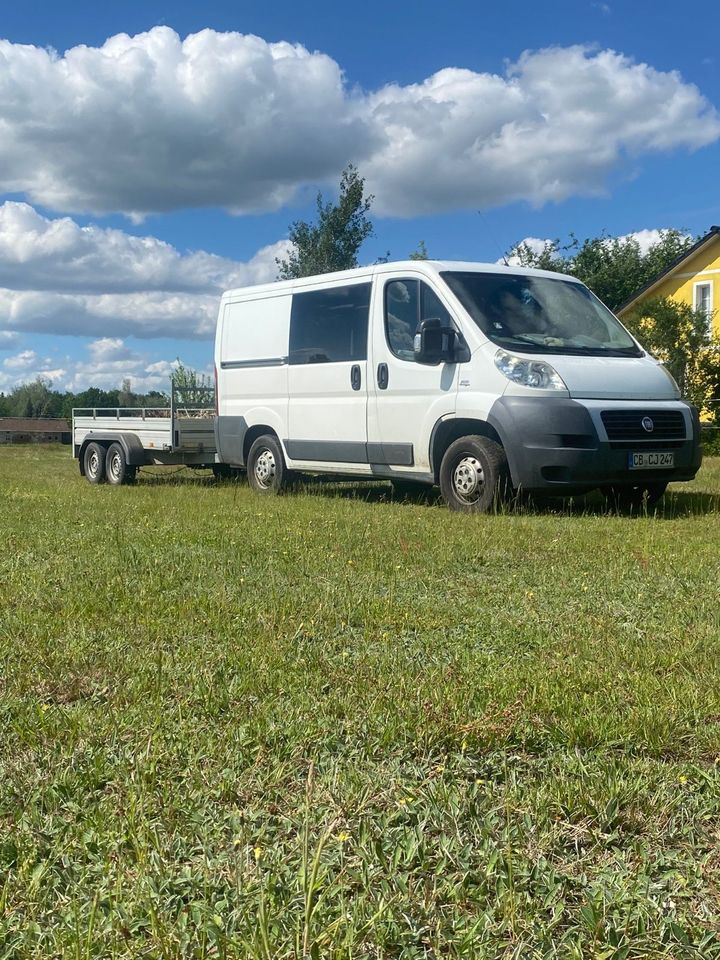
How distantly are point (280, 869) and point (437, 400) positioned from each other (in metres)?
7.83

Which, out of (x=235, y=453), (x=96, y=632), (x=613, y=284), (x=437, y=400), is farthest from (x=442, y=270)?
(x=613, y=284)

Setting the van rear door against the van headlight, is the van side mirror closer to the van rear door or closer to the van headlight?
the van headlight

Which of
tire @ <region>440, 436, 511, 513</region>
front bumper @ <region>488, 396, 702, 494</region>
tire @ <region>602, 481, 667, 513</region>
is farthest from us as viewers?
tire @ <region>602, 481, 667, 513</region>

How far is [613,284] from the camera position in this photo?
5578 centimetres

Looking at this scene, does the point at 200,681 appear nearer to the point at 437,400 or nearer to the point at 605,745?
the point at 605,745

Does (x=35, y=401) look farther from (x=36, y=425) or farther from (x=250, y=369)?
(x=250, y=369)

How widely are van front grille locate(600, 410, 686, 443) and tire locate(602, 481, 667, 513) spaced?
721mm

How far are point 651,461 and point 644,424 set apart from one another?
351 mm

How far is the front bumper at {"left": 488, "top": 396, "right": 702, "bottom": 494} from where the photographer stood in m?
8.74

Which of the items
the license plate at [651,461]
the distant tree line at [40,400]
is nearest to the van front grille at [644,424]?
the license plate at [651,461]

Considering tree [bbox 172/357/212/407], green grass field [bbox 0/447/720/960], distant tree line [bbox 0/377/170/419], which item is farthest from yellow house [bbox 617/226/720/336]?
distant tree line [bbox 0/377/170/419]

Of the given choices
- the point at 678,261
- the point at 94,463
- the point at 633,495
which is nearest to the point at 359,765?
the point at 633,495

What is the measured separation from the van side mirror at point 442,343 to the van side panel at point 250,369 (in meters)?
2.71

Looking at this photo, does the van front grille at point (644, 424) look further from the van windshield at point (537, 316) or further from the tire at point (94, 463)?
the tire at point (94, 463)
